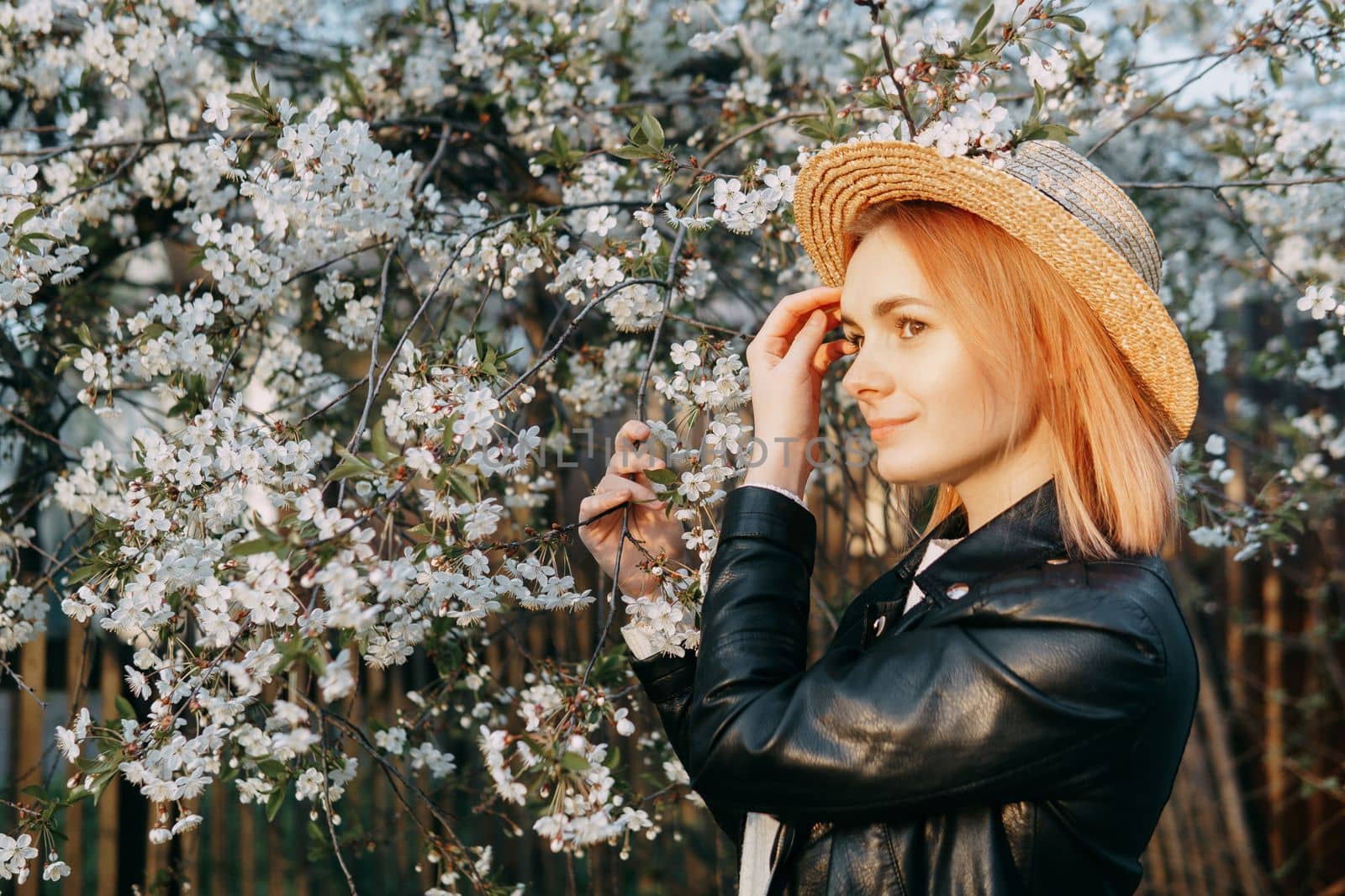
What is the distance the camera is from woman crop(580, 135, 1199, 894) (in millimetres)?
1106

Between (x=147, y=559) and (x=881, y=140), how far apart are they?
42.9 inches

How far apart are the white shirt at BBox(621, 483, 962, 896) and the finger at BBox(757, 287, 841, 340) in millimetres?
250

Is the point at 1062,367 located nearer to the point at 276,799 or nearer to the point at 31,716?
the point at 276,799

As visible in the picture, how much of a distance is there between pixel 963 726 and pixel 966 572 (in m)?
0.26

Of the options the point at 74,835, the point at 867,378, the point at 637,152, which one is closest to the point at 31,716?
the point at 74,835

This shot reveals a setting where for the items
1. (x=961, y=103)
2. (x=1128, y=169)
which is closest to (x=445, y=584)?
(x=961, y=103)

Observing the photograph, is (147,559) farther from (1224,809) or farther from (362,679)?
(1224,809)

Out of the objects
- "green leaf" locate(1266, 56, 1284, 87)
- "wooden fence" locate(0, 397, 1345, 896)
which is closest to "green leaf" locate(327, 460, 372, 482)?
"green leaf" locate(1266, 56, 1284, 87)

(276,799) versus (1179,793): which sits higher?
(276,799)

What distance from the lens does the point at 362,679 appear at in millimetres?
3744

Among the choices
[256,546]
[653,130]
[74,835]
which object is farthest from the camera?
[74,835]

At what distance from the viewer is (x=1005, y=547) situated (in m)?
1.29

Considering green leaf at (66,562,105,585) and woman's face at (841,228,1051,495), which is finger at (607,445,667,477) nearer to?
woman's face at (841,228,1051,495)

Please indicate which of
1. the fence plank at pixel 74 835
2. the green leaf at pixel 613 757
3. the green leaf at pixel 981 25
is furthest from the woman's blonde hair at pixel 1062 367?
the fence plank at pixel 74 835
